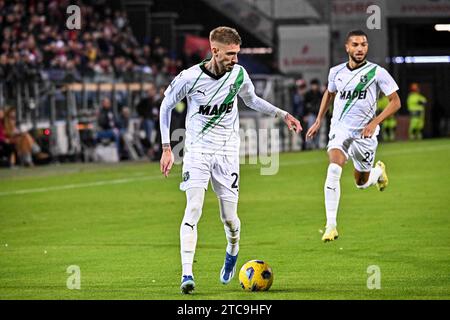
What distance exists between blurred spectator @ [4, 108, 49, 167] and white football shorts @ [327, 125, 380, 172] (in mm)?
14838

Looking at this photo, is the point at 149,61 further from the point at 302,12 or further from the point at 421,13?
the point at 421,13

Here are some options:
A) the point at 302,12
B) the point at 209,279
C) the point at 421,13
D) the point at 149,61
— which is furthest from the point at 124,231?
the point at 421,13

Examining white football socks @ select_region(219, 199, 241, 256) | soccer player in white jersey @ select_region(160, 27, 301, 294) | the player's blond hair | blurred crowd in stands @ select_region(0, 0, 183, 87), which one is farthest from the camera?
blurred crowd in stands @ select_region(0, 0, 183, 87)

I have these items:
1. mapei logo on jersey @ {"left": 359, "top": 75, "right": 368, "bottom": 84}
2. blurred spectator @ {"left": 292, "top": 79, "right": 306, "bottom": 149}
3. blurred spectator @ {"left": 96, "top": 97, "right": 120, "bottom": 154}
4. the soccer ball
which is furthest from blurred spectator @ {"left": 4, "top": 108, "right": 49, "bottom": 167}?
the soccer ball

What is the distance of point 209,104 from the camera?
35.8 ft

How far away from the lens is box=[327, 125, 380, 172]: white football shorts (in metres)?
15.2

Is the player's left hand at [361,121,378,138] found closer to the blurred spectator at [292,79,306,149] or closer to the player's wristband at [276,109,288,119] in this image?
the player's wristband at [276,109,288,119]

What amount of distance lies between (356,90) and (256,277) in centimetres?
506

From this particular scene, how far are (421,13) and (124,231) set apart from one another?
35438 mm

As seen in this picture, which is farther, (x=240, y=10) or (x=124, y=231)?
(x=240, y=10)

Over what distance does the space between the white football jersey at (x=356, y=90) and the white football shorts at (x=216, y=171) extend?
439cm

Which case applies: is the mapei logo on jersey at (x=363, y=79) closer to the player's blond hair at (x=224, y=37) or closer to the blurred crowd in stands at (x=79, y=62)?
the player's blond hair at (x=224, y=37)

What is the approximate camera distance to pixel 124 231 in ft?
55.0

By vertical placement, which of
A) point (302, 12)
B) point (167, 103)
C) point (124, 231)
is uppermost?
point (302, 12)
